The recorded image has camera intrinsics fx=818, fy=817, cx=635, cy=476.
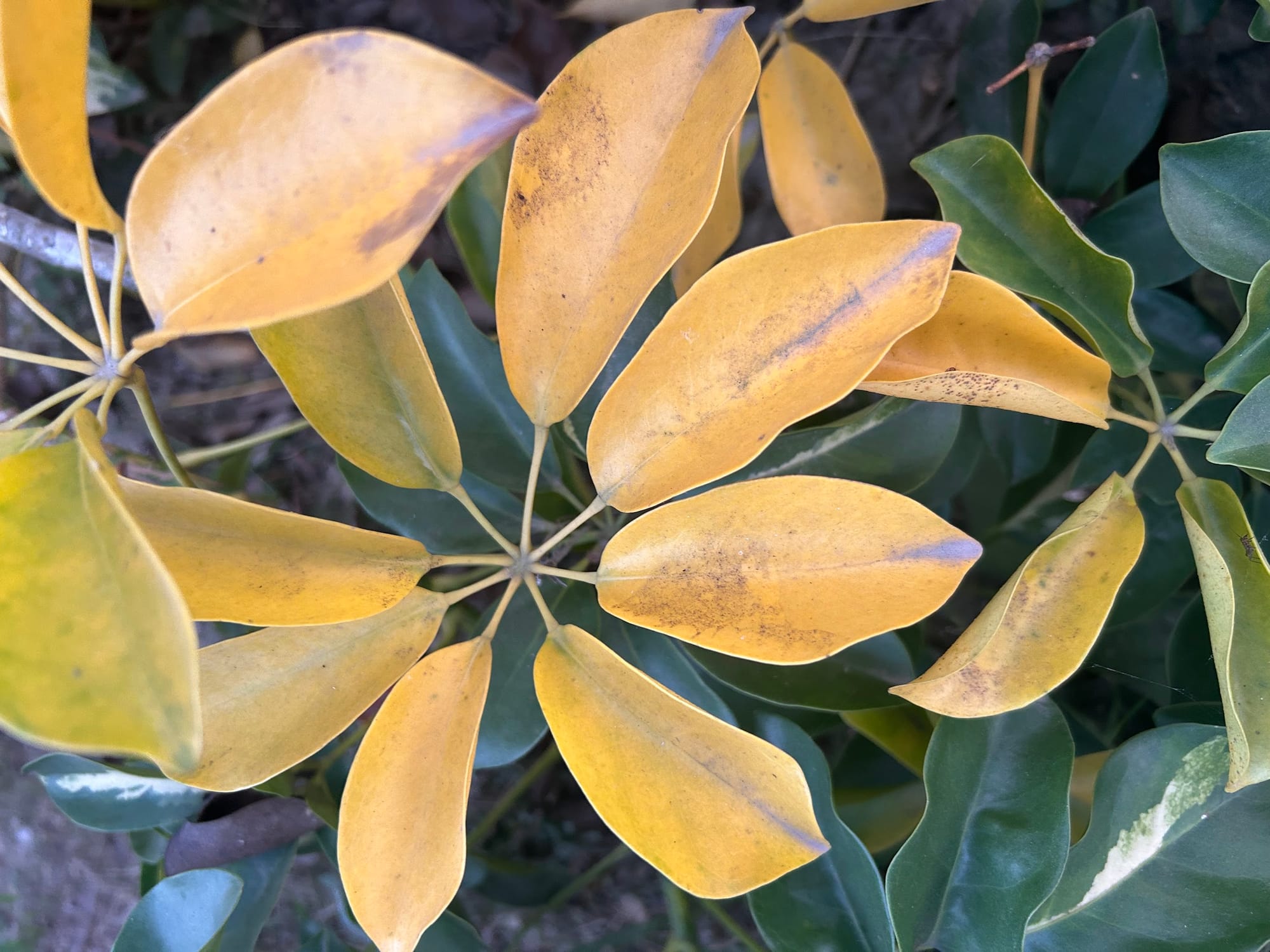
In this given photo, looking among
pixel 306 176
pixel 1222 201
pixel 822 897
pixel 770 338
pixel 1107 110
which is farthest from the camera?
pixel 1107 110

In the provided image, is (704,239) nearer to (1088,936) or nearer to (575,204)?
(575,204)

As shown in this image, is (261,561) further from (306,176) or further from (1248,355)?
(1248,355)

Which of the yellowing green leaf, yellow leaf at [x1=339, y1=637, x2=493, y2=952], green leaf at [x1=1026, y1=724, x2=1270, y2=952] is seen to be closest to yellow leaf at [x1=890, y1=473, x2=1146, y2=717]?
the yellowing green leaf

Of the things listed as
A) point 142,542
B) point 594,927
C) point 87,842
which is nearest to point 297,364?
point 142,542

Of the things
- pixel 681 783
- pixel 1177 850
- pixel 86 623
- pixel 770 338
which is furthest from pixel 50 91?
pixel 1177 850

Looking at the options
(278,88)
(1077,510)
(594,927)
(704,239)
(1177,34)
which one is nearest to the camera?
(278,88)

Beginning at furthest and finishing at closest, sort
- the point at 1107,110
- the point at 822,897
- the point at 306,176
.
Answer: the point at 1107,110 → the point at 822,897 → the point at 306,176
